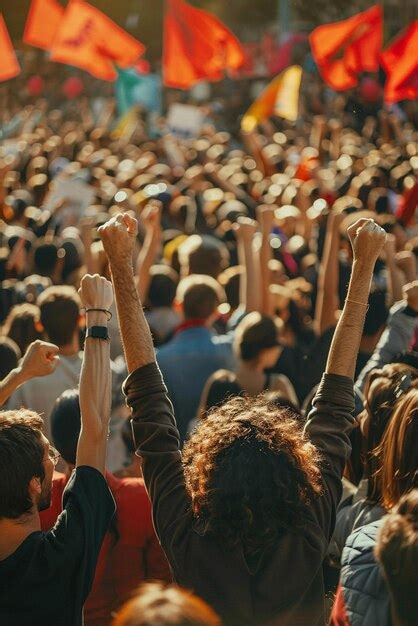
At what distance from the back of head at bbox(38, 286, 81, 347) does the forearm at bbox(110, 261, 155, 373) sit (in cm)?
205

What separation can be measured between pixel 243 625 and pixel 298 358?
10.8 feet

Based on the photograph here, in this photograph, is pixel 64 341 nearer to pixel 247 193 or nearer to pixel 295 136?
pixel 247 193

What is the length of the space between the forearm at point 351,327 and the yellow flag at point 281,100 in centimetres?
1090

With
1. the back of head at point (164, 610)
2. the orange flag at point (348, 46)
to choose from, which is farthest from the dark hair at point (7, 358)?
the orange flag at point (348, 46)

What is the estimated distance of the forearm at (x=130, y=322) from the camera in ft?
9.46

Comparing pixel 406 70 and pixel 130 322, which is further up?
pixel 406 70

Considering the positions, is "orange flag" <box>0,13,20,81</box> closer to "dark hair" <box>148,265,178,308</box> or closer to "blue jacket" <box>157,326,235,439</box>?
"dark hair" <box>148,265,178,308</box>

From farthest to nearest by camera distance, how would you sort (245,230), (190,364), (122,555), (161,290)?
(161,290), (245,230), (190,364), (122,555)

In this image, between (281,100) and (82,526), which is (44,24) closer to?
(281,100)

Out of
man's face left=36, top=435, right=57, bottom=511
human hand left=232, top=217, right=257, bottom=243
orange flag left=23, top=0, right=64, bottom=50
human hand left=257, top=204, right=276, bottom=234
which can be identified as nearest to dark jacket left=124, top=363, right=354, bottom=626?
man's face left=36, top=435, right=57, bottom=511

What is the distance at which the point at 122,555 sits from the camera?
11.0 ft

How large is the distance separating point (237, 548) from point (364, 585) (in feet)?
1.05

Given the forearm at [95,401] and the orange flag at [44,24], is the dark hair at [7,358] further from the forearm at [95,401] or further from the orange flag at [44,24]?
the orange flag at [44,24]

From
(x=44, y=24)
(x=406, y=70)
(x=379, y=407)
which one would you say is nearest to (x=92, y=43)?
(x=44, y=24)
